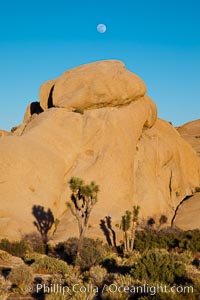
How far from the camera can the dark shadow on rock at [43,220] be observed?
26078 millimetres

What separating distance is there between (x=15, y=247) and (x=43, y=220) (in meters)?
4.95

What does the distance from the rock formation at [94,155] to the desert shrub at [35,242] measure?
19.3 inches

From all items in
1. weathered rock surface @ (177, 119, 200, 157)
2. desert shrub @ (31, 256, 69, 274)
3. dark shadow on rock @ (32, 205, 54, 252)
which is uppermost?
weathered rock surface @ (177, 119, 200, 157)

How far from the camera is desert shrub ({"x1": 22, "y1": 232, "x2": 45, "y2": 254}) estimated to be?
23.0 metres

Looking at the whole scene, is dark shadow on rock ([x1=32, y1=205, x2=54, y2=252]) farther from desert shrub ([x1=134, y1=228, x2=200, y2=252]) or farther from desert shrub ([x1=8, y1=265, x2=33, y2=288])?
desert shrub ([x1=8, y1=265, x2=33, y2=288])

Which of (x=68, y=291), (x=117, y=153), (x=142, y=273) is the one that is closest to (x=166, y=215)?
(x=117, y=153)

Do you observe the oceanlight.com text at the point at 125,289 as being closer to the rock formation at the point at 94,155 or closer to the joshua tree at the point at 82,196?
the joshua tree at the point at 82,196

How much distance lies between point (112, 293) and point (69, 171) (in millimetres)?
22015

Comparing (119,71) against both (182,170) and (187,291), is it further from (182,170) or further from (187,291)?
(187,291)

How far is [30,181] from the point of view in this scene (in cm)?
2858

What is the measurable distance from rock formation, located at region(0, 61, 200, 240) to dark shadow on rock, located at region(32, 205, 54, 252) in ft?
1.13

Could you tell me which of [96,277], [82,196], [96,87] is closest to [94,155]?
[96,87]

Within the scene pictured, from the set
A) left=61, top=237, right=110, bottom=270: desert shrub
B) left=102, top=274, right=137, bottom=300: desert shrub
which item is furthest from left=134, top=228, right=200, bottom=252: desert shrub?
left=102, top=274, right=137, bottom=300: desert shrub

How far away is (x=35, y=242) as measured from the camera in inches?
934
